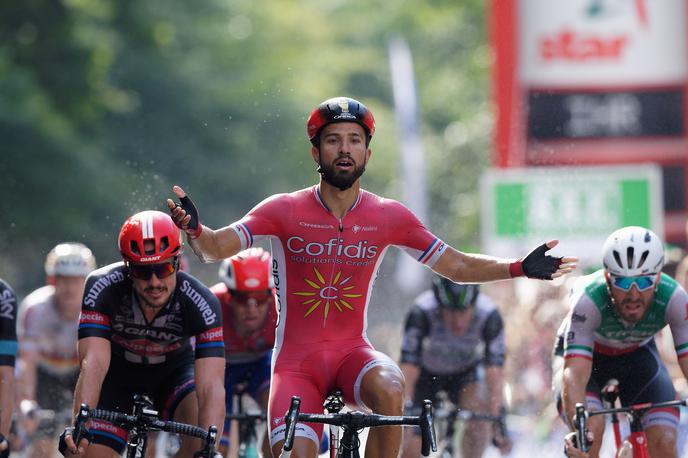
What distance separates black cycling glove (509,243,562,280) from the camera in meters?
9.04

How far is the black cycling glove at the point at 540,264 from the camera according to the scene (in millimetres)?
9039

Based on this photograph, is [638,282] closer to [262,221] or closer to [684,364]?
[684,364]

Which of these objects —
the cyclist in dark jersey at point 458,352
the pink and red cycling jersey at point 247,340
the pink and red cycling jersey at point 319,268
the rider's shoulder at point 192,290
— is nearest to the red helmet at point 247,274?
the pink and red cycling jersey at point 247,340

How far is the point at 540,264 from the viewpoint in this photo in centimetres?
905

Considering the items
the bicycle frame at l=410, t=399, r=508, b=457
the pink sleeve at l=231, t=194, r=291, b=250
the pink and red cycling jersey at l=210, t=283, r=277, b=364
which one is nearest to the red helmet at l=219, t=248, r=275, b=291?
the pink and red cycling jersey at l=210, t=283, r=277, b=364

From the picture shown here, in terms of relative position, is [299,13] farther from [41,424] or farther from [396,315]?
[41,424]

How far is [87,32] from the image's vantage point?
35969 millimetres

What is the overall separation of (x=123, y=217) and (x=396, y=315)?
33.4ft

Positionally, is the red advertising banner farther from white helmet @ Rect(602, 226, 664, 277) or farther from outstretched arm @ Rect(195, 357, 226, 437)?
outstretched arm @ Rect(195, 357, 226, 437)

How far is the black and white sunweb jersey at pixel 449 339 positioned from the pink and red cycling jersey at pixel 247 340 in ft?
5.10

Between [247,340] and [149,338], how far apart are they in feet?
7.78

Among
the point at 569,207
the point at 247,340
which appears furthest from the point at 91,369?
the point at 569,207

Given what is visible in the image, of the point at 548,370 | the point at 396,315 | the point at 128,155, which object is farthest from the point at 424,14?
the point at 548,370

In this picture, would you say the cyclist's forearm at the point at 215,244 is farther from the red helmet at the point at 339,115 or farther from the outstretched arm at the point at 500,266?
the outstretched arm at the point at 500,266
